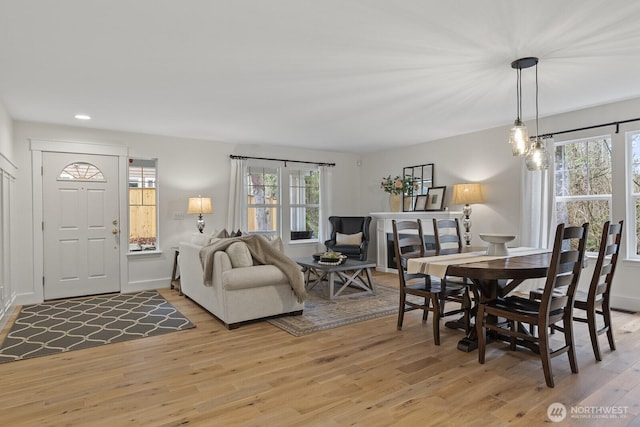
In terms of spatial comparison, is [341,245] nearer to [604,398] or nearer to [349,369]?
[349,369]

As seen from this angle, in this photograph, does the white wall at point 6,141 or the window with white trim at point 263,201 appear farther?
the window with white trim at point 263,201

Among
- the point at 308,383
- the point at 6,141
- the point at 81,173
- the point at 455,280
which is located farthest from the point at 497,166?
the point at 6,141

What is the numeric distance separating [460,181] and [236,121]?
11.2ft

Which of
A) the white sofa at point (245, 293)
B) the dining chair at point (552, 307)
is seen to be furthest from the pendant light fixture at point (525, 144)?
the white sofa at point (245, 293)

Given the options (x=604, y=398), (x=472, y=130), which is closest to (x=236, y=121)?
(x=472, y=130)

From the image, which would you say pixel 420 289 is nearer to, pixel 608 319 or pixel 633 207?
pixel 608 319

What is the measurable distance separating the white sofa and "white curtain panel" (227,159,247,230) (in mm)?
2089

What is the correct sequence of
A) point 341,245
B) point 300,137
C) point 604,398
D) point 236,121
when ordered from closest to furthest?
point 604,398 < point 236,121 < point 300,137 < point 341,245

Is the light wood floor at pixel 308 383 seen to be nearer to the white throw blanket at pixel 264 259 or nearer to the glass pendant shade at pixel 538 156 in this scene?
the white throw blanket at pixel 264 259

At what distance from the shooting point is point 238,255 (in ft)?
12.5

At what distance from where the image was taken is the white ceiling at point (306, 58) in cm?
228

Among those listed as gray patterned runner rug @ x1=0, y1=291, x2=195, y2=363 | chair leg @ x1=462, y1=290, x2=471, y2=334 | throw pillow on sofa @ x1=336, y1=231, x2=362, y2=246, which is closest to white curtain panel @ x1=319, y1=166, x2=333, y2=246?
throw pillow on sofa @ x1=336, y1=231, x2=362, y2=246

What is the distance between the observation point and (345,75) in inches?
131

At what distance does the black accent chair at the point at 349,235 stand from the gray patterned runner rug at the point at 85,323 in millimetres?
2920
